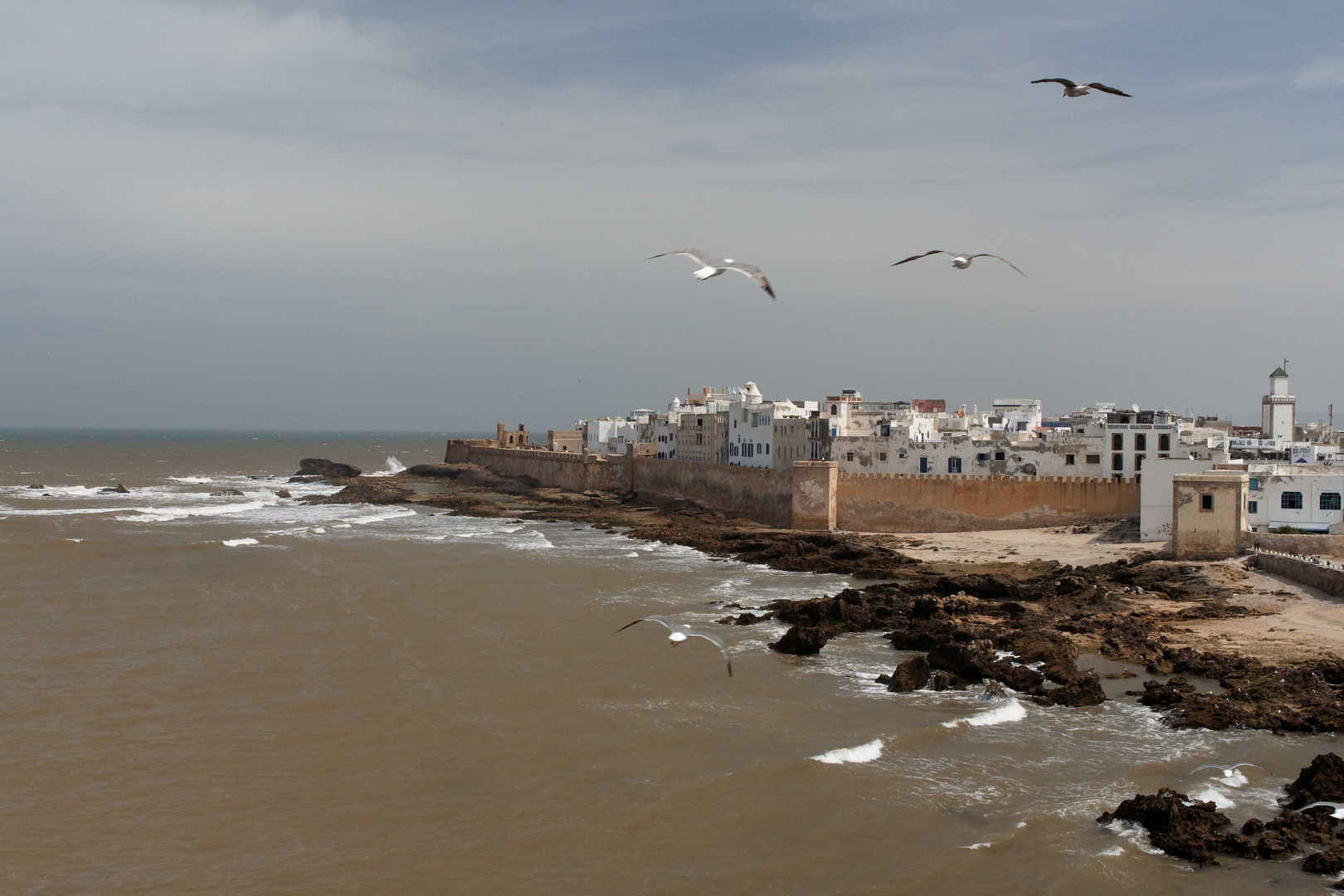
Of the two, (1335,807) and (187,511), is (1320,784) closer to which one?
(1335,807)

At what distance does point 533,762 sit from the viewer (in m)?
12.4

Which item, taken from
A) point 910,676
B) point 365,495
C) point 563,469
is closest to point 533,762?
point 910,676

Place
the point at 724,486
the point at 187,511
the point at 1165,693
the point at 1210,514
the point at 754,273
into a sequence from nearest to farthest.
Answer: the point at 754,273, the point at 1165,693, the point at 1210,514, the point at 724,486, the point at 187,511

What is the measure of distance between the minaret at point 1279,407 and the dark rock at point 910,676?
113ft

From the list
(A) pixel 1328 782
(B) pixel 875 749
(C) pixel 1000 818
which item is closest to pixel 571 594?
(B) pixel 875 749

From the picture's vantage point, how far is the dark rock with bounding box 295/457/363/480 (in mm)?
65312

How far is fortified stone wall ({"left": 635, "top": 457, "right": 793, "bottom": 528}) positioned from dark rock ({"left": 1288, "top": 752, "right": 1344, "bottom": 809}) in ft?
82.4

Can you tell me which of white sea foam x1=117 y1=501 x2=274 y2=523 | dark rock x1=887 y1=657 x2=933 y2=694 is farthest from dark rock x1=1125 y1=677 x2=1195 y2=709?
white sea foam x1=117 y1=501 x2=274 y2=523

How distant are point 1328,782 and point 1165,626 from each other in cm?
783

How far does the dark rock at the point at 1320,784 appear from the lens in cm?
1052

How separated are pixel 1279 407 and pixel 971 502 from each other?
743 inches

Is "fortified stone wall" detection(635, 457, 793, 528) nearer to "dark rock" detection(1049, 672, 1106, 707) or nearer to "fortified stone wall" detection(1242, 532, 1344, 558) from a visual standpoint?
"fortified stone wall" detection(1242, 532, 1344, 558)

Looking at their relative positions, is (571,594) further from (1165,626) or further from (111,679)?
(1165,626)

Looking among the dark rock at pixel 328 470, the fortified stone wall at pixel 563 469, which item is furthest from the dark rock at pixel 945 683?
the dark rock at pixel 328 470
